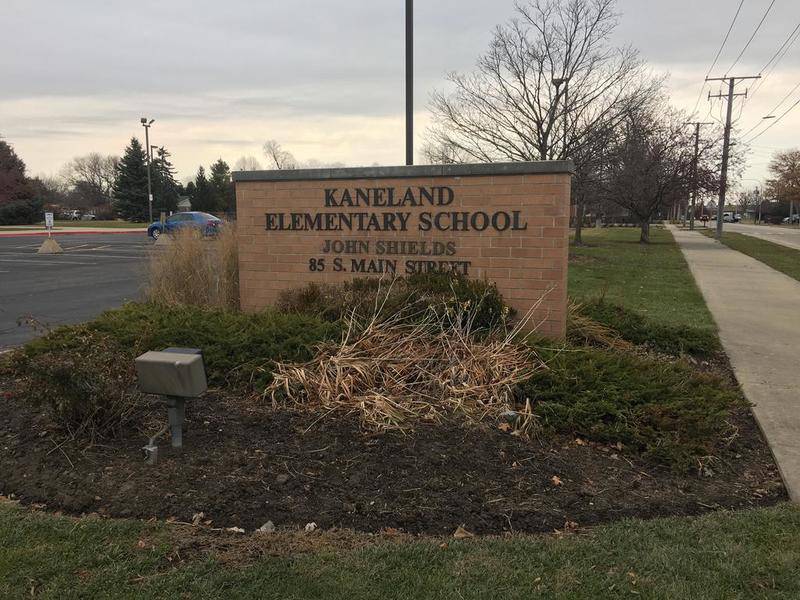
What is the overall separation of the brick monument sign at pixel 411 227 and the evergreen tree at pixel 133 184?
59757mm

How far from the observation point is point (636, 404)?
14.6 ft

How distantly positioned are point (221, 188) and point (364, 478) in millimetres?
62991

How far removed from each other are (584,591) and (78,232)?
46.6 metres

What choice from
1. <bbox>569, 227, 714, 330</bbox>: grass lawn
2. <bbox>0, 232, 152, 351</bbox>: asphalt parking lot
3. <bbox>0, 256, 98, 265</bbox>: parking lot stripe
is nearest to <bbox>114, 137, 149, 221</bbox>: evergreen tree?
<bbox>0, 232, 152, 351</bbox>: asphalt parking lot

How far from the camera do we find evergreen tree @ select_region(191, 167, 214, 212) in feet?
200

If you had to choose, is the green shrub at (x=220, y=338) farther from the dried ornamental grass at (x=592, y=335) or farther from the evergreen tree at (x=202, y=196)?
the evergreen tree at (x=202, y=196)

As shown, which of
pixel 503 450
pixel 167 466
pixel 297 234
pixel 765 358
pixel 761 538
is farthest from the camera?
pixel 297 234

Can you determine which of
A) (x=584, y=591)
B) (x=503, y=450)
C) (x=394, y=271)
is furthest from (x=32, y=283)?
(x=584, y=591)

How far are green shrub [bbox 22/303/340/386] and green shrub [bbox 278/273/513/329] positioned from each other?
346mm

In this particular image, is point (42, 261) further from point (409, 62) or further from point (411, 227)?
point (411, 227)

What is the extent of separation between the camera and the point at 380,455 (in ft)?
12.4

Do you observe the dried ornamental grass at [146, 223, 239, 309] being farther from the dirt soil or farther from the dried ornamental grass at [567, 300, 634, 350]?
the dried ornamental grass at [567, 300, 634, 350]

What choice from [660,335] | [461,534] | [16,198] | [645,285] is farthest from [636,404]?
[16,198]

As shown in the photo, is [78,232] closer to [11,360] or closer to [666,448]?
[11,360]
